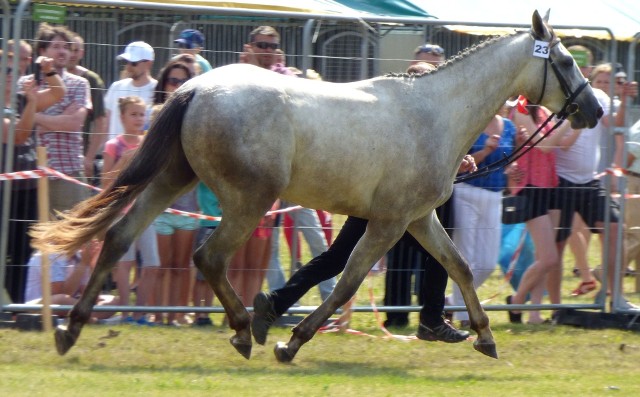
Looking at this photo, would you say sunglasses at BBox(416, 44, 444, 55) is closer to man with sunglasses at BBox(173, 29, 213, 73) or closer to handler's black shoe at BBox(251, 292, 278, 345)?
man with sunglasses at BBox(173, 29, 213, 73)

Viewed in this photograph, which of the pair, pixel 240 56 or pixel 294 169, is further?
pixel 240 56

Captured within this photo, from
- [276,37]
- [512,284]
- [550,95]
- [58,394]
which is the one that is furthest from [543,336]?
[58,394]

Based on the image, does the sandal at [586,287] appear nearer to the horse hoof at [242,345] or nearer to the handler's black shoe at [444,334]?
the handler's black shoe at [444,334]

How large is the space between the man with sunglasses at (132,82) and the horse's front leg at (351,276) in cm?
212

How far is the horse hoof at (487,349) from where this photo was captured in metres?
7.67

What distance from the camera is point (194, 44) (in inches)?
330

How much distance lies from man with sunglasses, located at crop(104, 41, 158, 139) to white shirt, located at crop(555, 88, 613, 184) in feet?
10.5

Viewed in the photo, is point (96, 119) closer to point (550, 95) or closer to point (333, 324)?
point (333, 324)

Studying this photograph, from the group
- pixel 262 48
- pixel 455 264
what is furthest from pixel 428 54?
pixel 455 264

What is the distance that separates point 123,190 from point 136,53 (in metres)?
1.71

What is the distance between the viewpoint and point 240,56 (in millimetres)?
8406

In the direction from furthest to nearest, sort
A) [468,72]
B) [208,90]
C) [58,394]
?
1. [468,72]
2. [208,90]
3. [58,394]

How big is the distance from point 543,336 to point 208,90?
3.62 metres

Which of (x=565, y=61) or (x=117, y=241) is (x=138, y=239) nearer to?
(x=117, y=241)
